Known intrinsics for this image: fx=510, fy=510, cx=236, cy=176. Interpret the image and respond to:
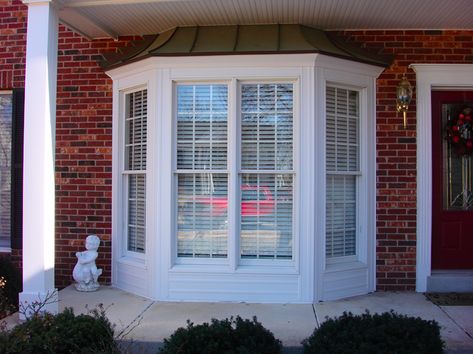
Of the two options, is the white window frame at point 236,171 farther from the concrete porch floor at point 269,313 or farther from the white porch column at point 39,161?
the white porch column at point 39,161

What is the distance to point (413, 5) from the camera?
18.1 ft

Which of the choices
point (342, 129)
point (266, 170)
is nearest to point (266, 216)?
point (266, 170)

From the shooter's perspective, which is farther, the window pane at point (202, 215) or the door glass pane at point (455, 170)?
the door glass pane at point (455, 170)

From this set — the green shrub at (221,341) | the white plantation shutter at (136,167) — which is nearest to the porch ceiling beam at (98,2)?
the white plantation shutter at (136,167)

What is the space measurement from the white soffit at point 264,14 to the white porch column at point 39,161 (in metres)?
0.43

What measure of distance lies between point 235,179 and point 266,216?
0.57m

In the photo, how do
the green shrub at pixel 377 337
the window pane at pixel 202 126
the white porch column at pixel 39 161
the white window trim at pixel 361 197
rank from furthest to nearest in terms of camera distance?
1. the window pane at pixel 202 126
2. the white window trim at pixel 361 197
3. the white porch column at pixel 39 161
4. the green shrub at pixel 377 337

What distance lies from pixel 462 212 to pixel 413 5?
2634 millimetres

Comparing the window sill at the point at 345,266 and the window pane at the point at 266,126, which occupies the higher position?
the window pane at the point at 266,126

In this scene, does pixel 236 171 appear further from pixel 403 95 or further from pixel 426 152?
pixel 426 152

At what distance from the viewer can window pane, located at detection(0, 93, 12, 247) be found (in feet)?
22.8

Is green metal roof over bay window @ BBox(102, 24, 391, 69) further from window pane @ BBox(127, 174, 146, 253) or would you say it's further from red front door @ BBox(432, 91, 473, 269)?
window pane @ BBox(127, 174, 146, 253)

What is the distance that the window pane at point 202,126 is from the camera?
19.5 ft

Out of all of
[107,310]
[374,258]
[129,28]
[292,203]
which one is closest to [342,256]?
[374,258]
